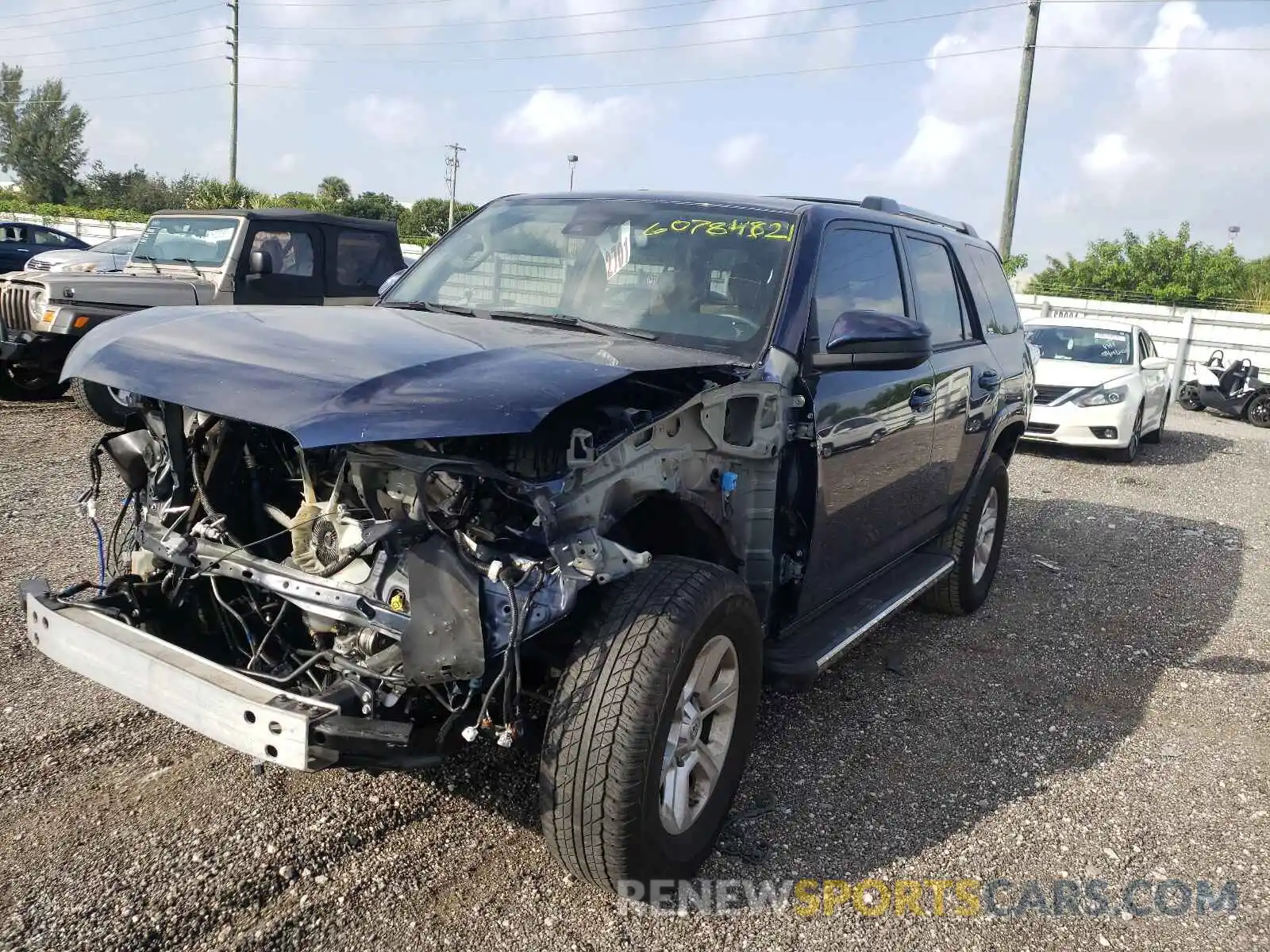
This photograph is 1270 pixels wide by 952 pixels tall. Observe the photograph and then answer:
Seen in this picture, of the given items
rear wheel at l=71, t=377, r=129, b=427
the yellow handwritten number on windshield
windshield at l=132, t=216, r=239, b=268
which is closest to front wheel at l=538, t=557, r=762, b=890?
the yellow handwritten number on windshield

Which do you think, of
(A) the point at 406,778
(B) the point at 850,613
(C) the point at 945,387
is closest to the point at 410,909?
(A) the point at 406,778

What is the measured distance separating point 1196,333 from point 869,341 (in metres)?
18.8

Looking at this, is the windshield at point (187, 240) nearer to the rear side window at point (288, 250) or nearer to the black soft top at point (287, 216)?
the black soft top at point (287, 216)

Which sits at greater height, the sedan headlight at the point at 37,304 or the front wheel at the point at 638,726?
the sedan headlight at the point at 37,304

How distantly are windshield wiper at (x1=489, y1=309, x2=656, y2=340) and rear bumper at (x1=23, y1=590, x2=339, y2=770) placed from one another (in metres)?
1.62

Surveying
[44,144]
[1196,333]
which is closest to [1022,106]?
[1196,333]

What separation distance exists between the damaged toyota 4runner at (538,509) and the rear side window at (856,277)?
0.07 feet

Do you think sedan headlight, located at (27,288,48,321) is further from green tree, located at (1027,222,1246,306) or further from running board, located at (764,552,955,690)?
green tree, located at (1027,222,1246,306)

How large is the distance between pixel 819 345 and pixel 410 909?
2217mm

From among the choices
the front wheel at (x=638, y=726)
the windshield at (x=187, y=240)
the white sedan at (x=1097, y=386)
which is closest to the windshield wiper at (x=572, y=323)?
the front wheel at (x=638, y=726)

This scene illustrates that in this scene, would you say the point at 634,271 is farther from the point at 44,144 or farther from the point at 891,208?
the point at 44,144

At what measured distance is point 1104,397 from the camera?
11258 millimetres

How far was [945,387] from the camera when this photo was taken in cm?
457

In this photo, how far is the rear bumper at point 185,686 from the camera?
7.48 feet
